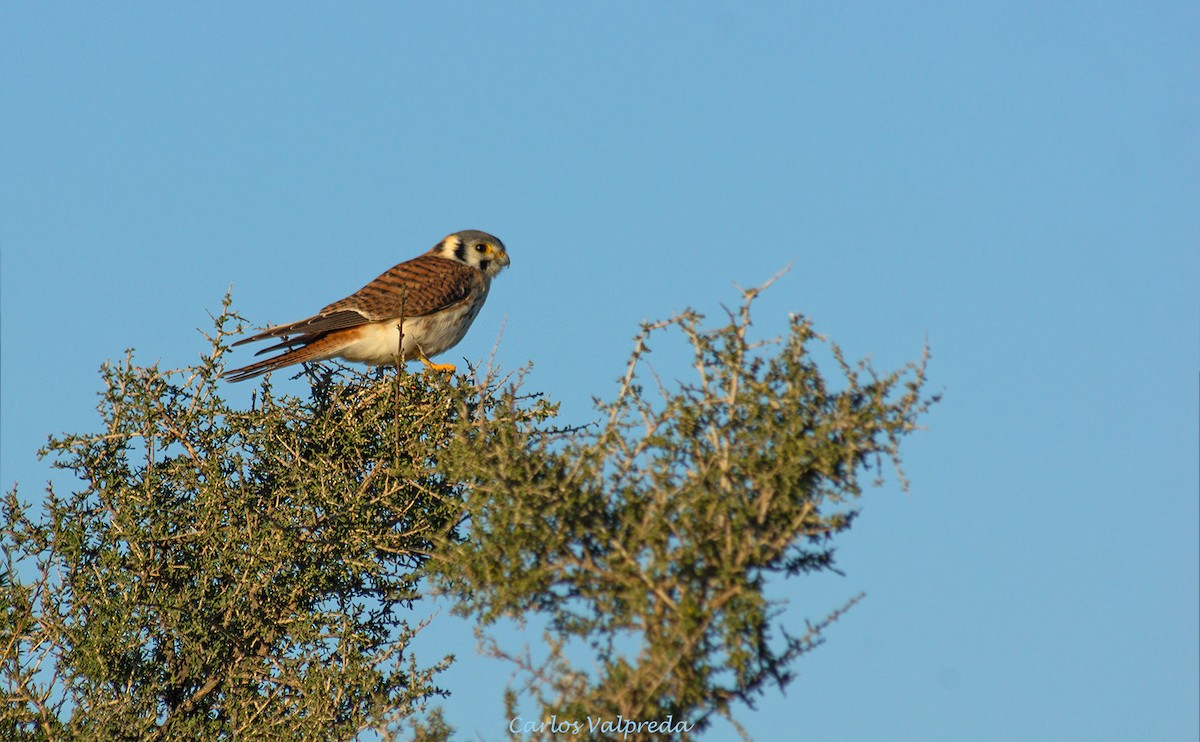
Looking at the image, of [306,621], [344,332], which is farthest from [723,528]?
[344,332]

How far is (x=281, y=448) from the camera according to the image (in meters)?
4.58

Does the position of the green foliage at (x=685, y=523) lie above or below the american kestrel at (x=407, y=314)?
below

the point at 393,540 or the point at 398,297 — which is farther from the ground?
the point at 398,297

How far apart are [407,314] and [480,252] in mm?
1283

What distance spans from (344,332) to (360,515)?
2.23 m

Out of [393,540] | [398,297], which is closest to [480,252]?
[398,297]

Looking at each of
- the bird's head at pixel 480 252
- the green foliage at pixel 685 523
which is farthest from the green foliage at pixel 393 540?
the bird's head at pixel 480 252

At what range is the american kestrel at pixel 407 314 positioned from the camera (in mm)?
6039

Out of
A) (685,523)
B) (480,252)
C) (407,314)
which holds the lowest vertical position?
(685,523)

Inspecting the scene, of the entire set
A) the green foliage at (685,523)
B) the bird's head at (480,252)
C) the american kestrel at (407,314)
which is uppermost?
the bird's head at (480,252)

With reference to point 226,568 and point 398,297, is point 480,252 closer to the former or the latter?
point 398,297

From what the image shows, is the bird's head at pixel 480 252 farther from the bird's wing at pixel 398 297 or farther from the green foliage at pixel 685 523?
the green foliage at pixel 685 523

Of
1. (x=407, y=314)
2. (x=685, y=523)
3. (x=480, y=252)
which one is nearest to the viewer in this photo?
(x=685, y=523)

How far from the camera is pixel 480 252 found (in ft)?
25.5
